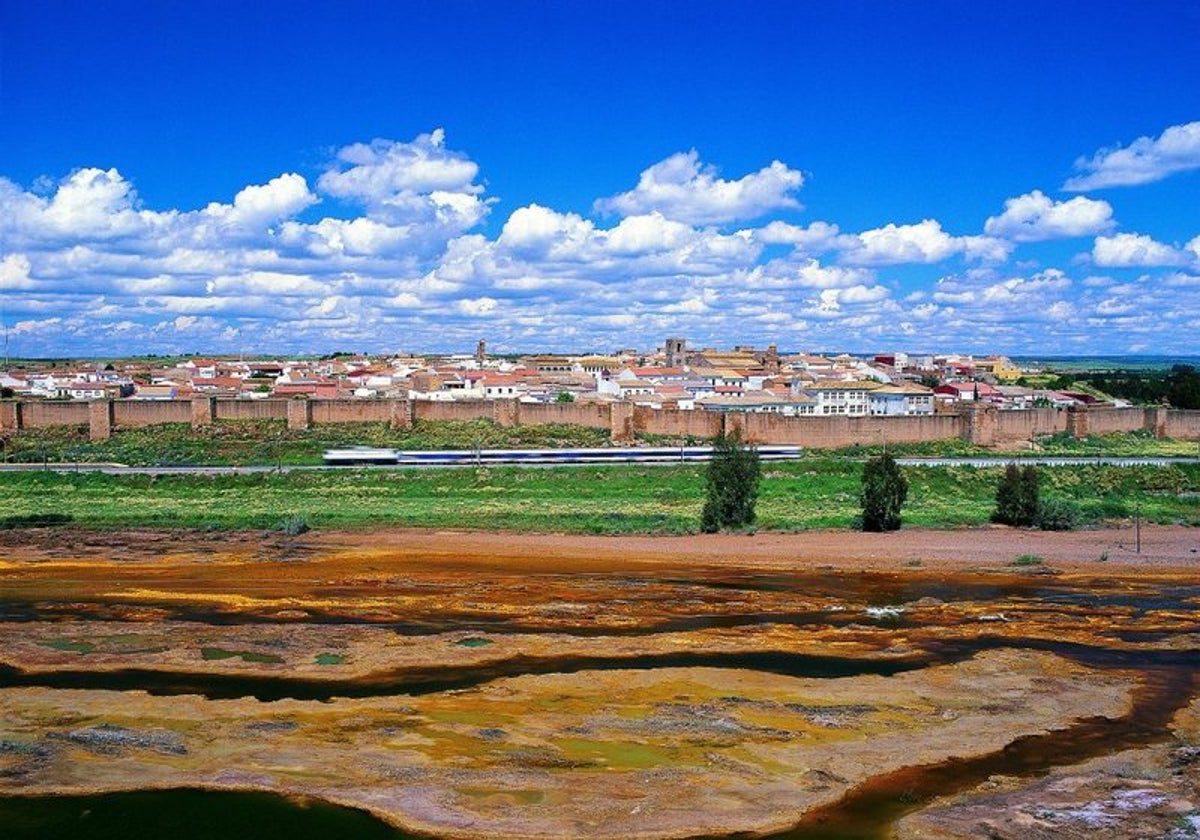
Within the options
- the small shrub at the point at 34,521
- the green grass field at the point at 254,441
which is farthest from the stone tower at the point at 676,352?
the small shrub at the point at 34,521

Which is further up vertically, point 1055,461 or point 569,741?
point 1055,461

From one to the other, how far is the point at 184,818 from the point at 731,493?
95.6 feet

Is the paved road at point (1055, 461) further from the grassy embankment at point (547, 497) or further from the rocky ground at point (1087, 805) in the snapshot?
the rocky ground at point (1087, 805)

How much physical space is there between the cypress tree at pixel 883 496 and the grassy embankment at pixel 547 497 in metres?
1.83

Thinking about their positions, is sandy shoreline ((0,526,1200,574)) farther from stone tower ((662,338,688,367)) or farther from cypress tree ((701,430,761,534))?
stone tower ((662,338,688,367))

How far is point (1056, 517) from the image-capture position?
41.6 metres

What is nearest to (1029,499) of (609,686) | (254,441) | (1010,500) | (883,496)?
(1010,500)

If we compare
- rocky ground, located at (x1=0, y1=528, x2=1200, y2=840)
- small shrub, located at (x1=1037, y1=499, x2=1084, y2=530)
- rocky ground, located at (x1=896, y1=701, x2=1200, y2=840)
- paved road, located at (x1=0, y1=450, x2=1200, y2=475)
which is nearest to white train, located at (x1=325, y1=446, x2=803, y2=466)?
paved road, located at (x1=0, y1=450, x2=1200, y2=475)

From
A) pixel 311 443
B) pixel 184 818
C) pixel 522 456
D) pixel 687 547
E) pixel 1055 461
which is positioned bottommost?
Answer: pixel 184 818

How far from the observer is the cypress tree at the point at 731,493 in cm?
4147

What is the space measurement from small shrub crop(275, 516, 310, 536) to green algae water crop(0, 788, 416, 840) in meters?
25.6

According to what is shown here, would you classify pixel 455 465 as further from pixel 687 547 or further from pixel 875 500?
pixel 875 500

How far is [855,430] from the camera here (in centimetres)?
6219

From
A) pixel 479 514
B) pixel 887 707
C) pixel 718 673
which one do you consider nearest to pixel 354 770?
pixel 718 673
